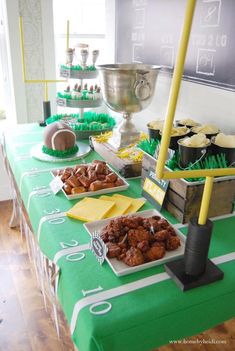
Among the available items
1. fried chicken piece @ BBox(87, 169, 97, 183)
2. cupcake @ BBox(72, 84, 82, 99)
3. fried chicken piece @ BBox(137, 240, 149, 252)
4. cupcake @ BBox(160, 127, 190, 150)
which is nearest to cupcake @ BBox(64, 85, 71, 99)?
cupcake @ BBox(72, 84, 82, 99)

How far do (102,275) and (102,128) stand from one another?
3.11 feet

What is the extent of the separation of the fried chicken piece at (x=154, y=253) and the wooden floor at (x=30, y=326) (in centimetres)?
78

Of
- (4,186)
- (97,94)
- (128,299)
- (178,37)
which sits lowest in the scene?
(4,186)

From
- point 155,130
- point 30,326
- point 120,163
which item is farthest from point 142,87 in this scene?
point 30,326

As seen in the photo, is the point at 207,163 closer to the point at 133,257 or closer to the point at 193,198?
the point at 193,198

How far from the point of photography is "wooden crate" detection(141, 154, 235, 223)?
0.83 metres

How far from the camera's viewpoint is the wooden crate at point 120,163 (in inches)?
44.3

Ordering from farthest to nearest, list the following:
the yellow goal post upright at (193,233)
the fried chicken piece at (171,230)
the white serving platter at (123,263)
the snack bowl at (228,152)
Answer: the snack bowl at (228,152) < the fried chicken piece at (171,230) < the white serving platter at (123,263) < the yellow goal post upright at (193,233)

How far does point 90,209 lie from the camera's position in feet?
3.00

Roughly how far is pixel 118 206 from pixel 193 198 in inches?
8.5

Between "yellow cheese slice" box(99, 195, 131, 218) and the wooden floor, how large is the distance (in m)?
0.70

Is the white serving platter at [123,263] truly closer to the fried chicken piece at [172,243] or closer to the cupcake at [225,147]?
the fried chicken piece at [172,243]

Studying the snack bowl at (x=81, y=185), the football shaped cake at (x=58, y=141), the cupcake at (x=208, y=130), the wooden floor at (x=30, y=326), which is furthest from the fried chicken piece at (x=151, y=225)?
the wooden floor at (x=30, y=326)

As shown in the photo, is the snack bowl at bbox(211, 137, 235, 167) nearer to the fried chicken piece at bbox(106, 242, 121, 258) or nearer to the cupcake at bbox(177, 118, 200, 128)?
the cupcake at bbox(177, 118, 200, 128)
